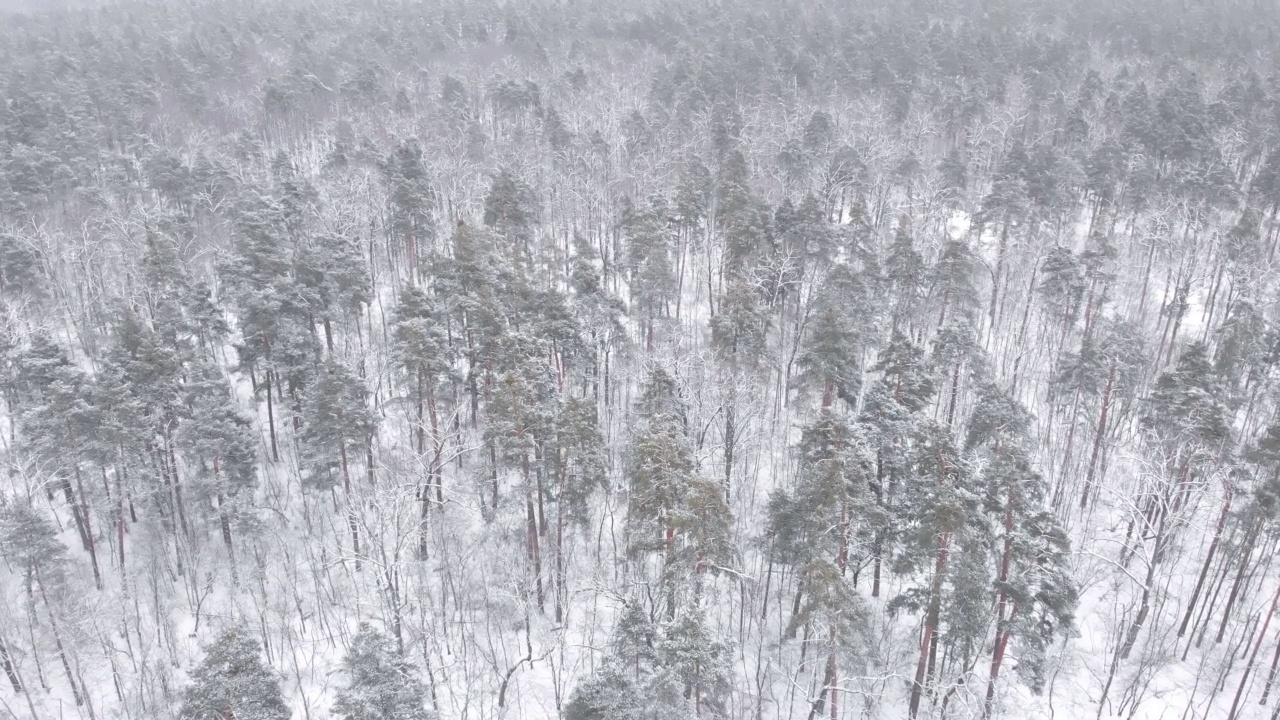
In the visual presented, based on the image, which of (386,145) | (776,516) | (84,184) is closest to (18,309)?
(84,184)

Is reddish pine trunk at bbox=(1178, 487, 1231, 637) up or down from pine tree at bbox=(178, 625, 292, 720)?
down

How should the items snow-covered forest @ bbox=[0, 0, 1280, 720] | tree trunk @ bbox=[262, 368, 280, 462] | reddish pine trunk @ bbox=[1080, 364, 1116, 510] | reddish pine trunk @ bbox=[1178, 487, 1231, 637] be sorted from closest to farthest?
snow-covered forest @ bbox=[0, 0, 1280, 720]
reddish pine trunk @ bbox=[1178, 487, 1231, 637]
reddish pine trunk @ bbox=[1080, 364, 1116, 510]
tree trunk @ bbox=[262, 368, 280, 462]

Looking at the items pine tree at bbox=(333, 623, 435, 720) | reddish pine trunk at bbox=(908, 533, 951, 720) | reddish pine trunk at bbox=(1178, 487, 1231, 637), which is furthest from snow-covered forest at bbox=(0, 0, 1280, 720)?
reddish pine trunk at bbox=(1178, 487, 1231, 637)

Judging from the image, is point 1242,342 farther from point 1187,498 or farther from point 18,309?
point 18,309

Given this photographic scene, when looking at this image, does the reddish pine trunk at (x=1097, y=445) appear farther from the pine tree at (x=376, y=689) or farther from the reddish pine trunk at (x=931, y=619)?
the pine tree at (x=376, y=689)

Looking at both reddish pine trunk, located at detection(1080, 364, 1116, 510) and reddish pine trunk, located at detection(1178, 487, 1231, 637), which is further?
reddish pine trunk, located at detection(1080, 364, 1116, 510)

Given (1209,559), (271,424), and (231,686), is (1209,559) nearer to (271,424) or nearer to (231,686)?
(231,686)

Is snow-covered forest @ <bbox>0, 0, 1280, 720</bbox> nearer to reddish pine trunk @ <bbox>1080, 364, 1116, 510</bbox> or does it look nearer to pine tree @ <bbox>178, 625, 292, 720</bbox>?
pine tree @ <bbox>178, 625, 292, 720</bbox>

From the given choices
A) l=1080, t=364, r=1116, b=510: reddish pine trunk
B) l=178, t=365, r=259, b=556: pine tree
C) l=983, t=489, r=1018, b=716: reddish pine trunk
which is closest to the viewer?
l=983, t=489, r=1018, b=716: reddish pine trunk
